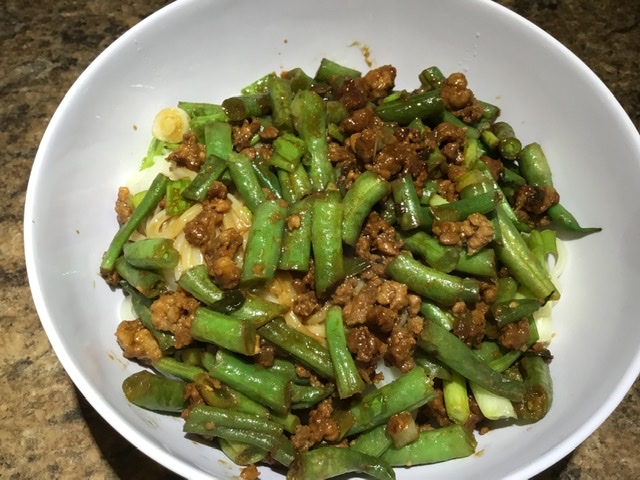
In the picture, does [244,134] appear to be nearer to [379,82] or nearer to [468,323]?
[379,82]

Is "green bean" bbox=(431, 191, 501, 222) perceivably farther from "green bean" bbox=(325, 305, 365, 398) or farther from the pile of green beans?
"green bean" bbox=(325, 305, 365, 398)

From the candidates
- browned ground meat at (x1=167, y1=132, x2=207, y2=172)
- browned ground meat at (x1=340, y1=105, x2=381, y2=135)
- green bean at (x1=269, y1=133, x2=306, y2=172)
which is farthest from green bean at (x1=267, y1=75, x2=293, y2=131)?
browned ground meat at (x1=167, y1=132, x2=207, y2=172)

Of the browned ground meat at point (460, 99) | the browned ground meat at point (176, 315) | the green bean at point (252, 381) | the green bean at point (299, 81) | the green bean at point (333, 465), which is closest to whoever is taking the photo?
the green bean at point (333, 465)

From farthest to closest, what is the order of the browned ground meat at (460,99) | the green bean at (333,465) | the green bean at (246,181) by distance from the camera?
the browned ground meat at (460,99) → the green bean at (246,181) → the green bean at (333,465)

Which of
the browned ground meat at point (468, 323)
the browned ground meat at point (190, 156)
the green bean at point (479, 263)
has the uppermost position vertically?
the green bean at point (479, 263)

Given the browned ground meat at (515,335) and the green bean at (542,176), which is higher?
the green bean at (542,176)

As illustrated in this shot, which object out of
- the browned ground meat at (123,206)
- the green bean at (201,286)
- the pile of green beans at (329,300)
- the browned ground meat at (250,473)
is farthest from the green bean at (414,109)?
the browned ground meat at (250,473)

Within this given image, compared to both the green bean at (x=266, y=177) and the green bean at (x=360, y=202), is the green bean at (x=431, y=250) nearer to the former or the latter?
the green bean at (x=360, y=202)

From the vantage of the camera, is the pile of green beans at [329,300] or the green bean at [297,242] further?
the green bean at [297,242]
